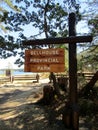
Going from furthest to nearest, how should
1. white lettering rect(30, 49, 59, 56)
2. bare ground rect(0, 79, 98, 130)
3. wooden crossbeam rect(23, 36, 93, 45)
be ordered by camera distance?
1. bare ground rect(0, 79, 98, 130)
2. white lettering rect(30, 49, 59, 56)
3. wooden crossbeam rect(23, 36, 93, 45)

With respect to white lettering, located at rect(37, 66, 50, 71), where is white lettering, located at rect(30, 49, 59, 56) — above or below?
above

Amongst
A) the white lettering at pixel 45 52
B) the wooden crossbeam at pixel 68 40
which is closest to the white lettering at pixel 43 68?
the white lettering at pixel 45 52

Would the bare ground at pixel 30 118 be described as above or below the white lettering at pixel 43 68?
below

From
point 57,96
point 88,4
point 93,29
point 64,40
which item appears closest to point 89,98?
point 57,96

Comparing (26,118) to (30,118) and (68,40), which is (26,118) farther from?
(68,40)

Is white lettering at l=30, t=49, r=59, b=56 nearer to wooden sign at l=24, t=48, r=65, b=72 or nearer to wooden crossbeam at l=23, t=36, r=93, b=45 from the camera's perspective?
wooden sign at l=24, t=48, r=65, b=72

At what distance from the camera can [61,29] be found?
1381 centimetres

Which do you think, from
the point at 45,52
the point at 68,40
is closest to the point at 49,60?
the point at 45,52

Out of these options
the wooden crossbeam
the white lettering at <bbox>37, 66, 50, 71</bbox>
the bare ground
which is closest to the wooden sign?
the white lettering at <bbox>37, 66, 50, 71</bbox>

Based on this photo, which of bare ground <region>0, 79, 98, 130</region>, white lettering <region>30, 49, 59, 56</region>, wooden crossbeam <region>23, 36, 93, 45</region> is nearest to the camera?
wooden crossbeam <region>23, 36, 93, 45</region>

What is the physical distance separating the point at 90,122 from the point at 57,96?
3.60 m

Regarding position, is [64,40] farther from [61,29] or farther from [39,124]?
[61,29]

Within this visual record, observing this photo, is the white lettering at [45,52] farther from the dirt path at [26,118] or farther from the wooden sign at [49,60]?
the dirt path at [26,118]

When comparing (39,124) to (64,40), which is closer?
(64,40)
